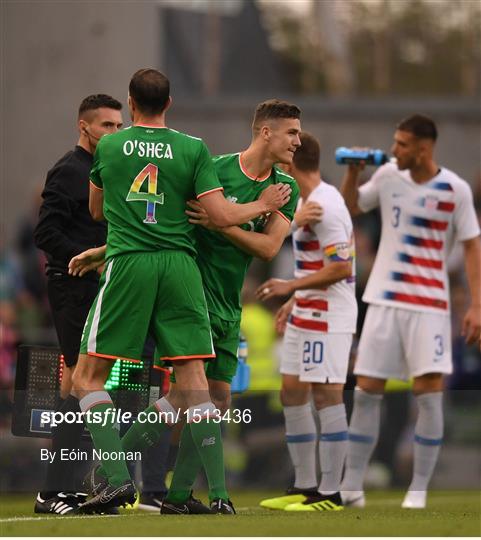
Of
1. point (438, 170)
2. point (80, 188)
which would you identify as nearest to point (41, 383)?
point (80, 188)

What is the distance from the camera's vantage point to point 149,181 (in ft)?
28.4

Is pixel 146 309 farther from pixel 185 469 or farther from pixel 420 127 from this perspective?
pixel 420 127

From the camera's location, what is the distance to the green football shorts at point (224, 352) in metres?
9.30

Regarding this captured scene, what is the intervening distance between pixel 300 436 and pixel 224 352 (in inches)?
69.6

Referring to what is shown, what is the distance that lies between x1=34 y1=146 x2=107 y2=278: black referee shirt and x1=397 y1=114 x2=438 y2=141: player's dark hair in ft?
8.62

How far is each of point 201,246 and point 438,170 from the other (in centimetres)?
277

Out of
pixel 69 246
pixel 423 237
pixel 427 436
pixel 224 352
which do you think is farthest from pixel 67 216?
pixel 427 436

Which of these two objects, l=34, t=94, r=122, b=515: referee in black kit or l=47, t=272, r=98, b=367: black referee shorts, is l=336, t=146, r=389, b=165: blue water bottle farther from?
l=47, t=272, r=98, b=367: black referee shorts

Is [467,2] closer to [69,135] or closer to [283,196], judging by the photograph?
[69,135]

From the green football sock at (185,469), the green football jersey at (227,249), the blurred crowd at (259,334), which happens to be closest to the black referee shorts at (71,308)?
the green football jersey at (227,249)

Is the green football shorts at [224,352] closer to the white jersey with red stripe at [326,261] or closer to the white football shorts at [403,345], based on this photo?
the white jersey with red stripe at [326,261]

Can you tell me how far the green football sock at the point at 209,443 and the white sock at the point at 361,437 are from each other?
252 centimetres

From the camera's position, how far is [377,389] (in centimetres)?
1138

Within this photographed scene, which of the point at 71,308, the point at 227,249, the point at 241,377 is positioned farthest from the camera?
the point at 241,377
